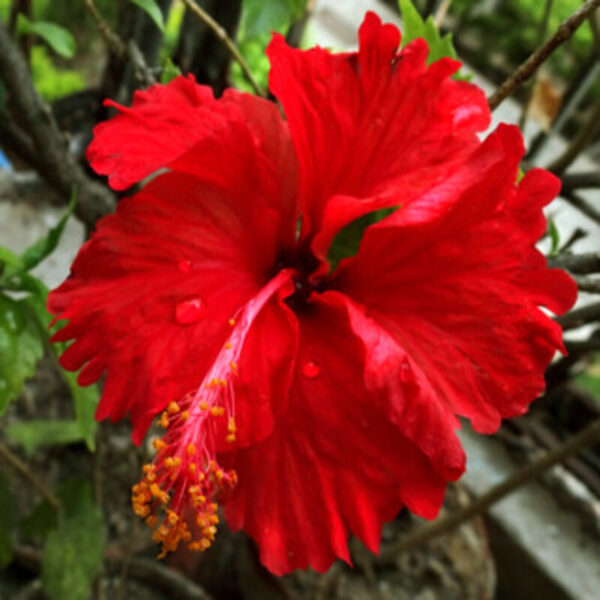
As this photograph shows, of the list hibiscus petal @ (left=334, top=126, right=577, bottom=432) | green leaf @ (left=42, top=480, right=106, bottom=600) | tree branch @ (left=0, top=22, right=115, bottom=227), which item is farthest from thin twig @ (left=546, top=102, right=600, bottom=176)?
green leaf @ (left=42, top=480, right=106, bottom=600)

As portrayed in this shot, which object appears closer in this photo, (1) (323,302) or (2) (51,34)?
(1) (323,302)

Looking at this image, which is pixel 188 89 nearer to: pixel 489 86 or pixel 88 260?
pixel 88 260

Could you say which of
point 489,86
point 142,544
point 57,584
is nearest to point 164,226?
point 57,584

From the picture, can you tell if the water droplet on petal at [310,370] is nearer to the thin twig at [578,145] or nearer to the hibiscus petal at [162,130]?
the hibiscus petal at [162,130]

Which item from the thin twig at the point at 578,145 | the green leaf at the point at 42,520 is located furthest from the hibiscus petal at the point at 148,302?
the green leaf at the point at 42,520

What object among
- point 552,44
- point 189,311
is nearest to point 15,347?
point 189,311

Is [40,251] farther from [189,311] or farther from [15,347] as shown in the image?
[189,311]
